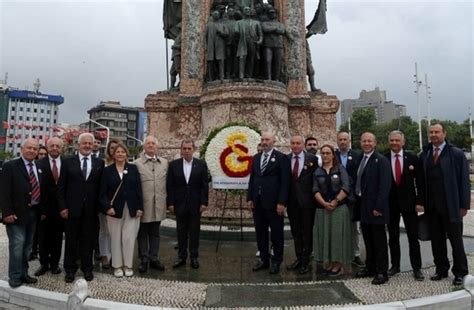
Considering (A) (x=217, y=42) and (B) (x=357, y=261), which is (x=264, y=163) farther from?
(A) (x=217, y=42)

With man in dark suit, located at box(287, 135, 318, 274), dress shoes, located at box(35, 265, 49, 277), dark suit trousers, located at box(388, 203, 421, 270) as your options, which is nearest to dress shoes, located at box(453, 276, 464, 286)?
dark suit trousers, located at box(388, 203, 421, 270)

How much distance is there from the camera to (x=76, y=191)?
527 cm

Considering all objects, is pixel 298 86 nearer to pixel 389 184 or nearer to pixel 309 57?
pixel 309 57

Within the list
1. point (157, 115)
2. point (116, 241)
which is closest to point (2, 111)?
point (157, 115)

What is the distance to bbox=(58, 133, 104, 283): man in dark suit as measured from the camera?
17.2ft

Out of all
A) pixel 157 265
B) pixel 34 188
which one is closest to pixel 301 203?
pixel 157 265

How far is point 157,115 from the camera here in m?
11.7

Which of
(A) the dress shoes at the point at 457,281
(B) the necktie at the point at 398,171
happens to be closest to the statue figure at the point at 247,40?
(B) the necktie at the point at 398,171

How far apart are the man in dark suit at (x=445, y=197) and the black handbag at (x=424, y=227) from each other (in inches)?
2.9

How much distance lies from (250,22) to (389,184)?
670cm

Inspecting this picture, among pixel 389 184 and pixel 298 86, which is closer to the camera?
pixel 389 184

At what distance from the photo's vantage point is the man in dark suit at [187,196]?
5.91 m

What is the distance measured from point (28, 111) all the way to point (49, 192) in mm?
108628

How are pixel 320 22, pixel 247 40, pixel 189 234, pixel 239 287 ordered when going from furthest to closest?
1. pixel 320 22
2. pixel 247 40
3. pixel 189 234
4. pixel 239 287
